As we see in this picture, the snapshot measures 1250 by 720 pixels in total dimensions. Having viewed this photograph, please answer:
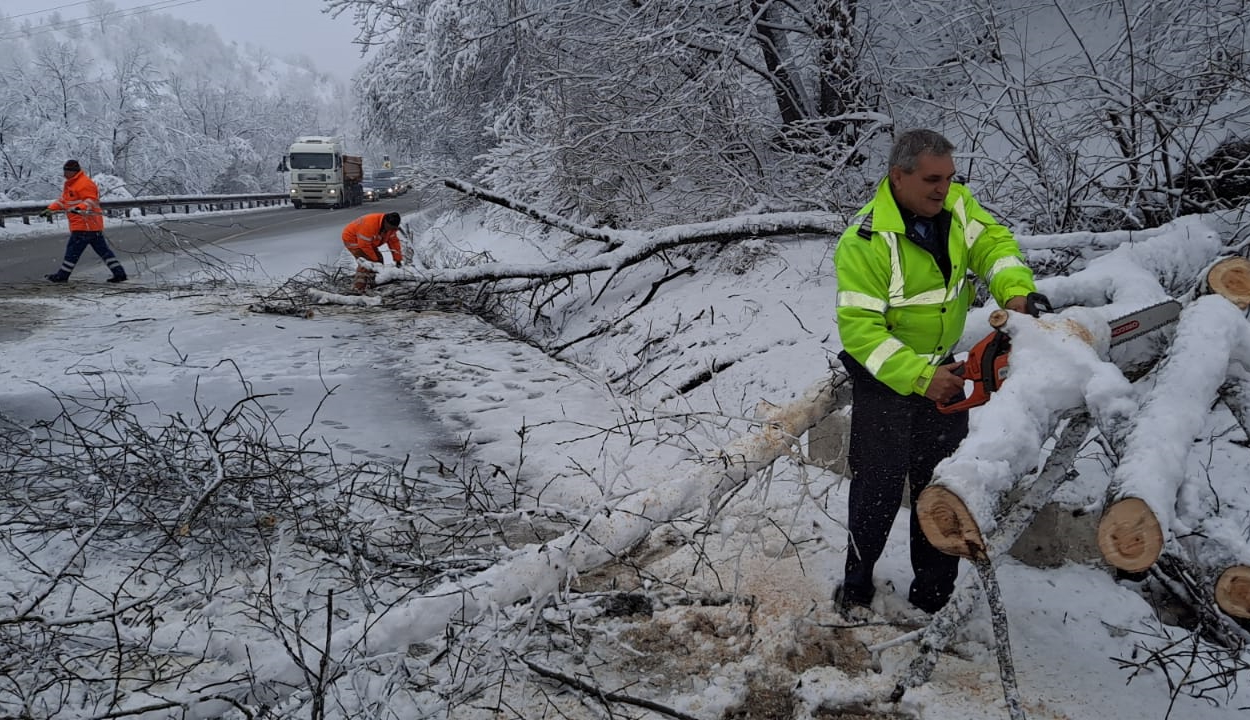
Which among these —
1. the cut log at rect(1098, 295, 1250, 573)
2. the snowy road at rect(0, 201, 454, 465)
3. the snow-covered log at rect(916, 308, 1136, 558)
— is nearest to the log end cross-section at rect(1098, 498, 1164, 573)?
the cut log at rect(1098, 295, 1250, 573)

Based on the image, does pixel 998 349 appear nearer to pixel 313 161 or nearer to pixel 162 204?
pixel 162 204

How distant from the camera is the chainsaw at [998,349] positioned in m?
2.51

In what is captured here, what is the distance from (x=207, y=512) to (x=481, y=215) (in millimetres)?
12756

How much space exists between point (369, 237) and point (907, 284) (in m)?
8.52

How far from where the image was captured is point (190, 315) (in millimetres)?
8977

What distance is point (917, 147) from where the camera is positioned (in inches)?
106

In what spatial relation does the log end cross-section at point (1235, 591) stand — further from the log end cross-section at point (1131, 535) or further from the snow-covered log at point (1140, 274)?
the snow-covered log at point (1140, 274)

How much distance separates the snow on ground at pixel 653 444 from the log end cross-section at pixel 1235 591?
55cm

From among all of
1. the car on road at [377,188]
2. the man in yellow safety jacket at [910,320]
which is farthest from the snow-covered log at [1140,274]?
the car on road at [377,188]

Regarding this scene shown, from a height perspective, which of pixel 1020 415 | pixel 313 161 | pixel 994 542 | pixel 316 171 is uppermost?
pixel 313 161

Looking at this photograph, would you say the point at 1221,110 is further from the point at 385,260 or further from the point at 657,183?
the point at 385,260

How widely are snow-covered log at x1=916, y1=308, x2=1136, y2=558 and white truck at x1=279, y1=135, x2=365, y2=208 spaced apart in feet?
94.5

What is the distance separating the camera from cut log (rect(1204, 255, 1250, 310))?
2.71 meters

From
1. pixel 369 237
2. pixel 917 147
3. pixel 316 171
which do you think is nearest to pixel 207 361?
pixel 369 237
